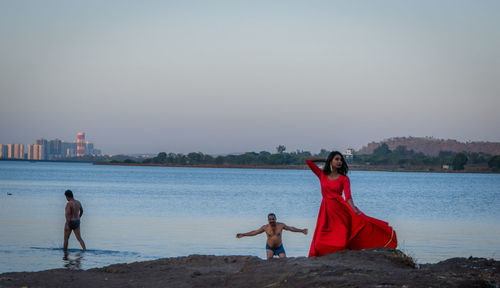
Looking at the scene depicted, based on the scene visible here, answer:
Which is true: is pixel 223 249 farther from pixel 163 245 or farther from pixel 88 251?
pixel 88 251

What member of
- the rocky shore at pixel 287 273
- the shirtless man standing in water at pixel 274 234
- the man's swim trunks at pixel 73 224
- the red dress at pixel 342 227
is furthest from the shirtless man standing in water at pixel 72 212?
the red dress at pixel 342 227

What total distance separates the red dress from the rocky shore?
0.24 m

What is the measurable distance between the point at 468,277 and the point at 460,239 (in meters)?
15.0

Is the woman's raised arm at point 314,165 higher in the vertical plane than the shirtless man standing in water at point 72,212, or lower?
higher

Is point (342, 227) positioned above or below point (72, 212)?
above

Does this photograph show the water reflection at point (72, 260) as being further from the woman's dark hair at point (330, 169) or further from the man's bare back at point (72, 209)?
the woman's dark hair at point (330, 169)

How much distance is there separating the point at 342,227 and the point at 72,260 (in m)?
7.37

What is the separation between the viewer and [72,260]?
1525cm

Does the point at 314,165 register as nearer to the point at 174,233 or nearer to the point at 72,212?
the point at 72,212

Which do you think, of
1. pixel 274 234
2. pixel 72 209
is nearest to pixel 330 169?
pixel 274 234

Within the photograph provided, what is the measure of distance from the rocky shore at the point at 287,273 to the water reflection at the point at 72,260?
271 centimetres

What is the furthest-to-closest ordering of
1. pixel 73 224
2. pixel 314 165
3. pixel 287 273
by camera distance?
pixel 73 224
pixel 314 165
pixel 287 273

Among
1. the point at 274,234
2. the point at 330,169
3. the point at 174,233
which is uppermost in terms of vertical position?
the point at 330,169

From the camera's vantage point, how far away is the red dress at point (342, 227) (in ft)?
34.9
